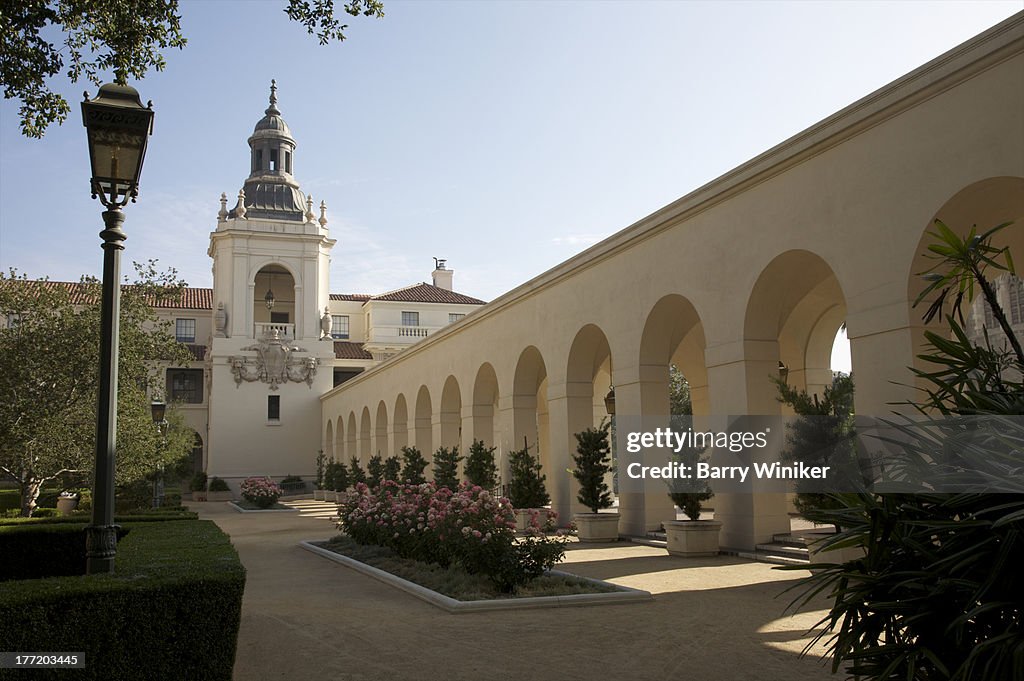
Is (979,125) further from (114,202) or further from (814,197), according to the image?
(114,202)

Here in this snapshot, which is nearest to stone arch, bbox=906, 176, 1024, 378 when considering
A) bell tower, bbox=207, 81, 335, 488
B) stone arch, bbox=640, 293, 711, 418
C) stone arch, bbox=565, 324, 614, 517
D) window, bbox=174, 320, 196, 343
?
stone arch, bbox=640, 293, 711, 418

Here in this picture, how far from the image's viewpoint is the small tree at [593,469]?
738 inches

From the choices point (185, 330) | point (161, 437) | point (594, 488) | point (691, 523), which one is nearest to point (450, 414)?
point (161, 437)

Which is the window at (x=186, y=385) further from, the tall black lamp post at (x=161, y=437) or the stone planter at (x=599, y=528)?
the stone planter at (x=599, y=528)

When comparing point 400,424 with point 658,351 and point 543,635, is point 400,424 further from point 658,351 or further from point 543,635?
point 543,635

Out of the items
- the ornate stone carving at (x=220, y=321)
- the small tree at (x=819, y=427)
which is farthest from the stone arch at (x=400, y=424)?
the small tree at (x=819, y=427)

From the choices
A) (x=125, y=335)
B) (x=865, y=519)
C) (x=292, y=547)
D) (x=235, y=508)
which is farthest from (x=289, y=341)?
(x=865, y=519)

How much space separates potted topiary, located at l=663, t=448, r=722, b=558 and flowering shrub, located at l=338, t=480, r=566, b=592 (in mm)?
2862

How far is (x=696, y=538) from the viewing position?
14945mm

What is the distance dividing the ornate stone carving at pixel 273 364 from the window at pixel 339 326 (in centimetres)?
837

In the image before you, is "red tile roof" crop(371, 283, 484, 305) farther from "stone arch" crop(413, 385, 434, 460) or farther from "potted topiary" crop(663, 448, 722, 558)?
"potted topiary" crop(663, 448, 722, 558)

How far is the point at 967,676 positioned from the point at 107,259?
668cm

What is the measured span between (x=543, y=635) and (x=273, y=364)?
44.1 m

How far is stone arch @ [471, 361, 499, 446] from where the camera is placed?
26.7 meters
